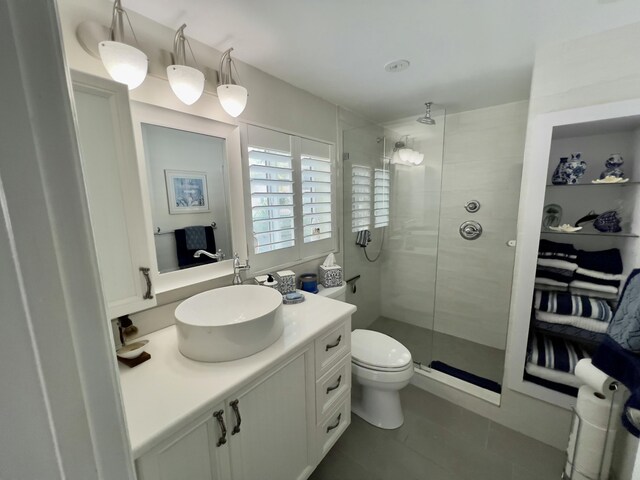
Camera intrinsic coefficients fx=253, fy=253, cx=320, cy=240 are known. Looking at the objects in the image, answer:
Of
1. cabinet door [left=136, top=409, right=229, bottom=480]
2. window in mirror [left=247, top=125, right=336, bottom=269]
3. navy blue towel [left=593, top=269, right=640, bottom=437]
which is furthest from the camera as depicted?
window in mirror [left=247, top=125, right=336, bottom=269]

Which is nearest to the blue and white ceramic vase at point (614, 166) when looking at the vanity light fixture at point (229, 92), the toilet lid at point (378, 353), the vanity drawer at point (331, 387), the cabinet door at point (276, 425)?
the toilet lid at point (378, 353)

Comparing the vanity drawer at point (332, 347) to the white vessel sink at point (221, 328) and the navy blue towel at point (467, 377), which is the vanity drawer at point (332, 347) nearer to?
the white vessel sink at point (221, 328)

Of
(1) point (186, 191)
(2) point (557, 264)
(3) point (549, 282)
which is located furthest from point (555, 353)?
(1) point (186, 191)

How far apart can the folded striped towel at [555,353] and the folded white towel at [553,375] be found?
0.02m

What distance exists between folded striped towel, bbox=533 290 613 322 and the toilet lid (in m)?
0.82

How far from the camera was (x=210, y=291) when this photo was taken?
4.12 ft

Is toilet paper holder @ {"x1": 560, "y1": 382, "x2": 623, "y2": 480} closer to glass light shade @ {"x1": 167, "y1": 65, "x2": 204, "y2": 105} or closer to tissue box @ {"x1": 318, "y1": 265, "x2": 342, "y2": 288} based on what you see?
tissue box @ {"x1": 318, "y1": 265, "x2": 342, "y2": 288}

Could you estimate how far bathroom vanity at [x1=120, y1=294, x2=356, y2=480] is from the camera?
0.72m

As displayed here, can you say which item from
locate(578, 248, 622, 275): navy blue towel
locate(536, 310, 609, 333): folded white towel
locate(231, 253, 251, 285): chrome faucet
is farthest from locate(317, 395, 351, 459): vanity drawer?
locate(578, 248, 622, 275): navy blue towel

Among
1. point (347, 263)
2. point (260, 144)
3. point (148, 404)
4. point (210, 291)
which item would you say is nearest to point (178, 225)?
point (210, 291)

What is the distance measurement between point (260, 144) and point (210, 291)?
881mm

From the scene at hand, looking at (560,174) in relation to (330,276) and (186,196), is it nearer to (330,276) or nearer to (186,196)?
(330,276)

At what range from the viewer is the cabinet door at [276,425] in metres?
0.90

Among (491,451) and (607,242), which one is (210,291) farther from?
(607,242)
